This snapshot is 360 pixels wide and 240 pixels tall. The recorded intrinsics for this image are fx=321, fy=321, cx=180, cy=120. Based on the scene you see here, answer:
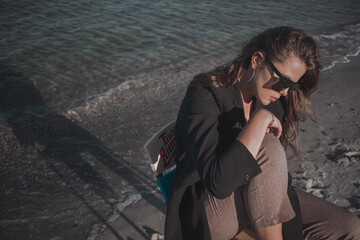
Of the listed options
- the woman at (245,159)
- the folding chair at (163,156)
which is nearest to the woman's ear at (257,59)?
the woman at (245,159)

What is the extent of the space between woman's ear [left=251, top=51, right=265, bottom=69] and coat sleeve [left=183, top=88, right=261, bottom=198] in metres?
0.55

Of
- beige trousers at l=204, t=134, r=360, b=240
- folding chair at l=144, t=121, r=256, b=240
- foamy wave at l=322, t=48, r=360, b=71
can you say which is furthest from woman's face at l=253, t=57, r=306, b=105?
foamy wave at l=322, t=48, r=360, b=71

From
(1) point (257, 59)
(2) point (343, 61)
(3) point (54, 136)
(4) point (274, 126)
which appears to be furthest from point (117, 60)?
(4) point (274, 126)

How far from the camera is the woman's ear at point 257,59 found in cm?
215

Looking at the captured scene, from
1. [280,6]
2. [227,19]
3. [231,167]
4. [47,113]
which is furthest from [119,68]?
[280,6]

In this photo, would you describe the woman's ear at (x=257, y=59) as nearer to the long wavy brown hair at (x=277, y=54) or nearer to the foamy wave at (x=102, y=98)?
the long wavy brown hair at (x=277, y=54)

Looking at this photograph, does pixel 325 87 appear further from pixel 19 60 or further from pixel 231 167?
pixel 19 60

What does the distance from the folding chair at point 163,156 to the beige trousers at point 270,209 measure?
0.32 m

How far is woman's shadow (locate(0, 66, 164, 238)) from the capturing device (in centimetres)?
395

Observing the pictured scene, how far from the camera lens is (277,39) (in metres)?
2.08

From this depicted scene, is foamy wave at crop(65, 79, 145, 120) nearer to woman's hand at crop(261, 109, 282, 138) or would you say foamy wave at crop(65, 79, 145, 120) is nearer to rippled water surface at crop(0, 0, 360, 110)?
rippled water surface at crop(0, 0, 360, 110)

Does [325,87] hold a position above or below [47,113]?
above

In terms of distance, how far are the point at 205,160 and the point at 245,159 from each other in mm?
226

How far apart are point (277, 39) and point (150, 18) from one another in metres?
8.83
